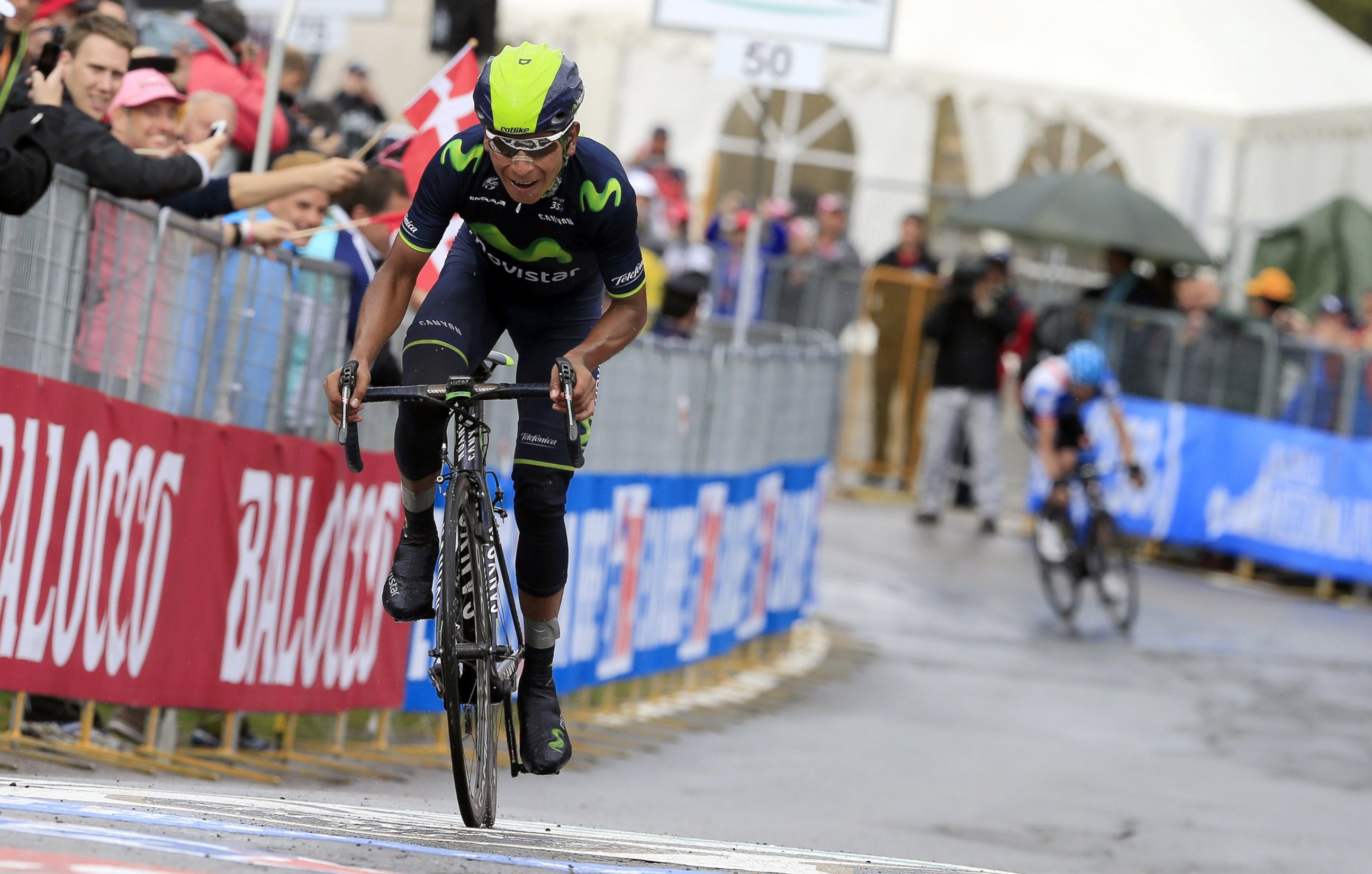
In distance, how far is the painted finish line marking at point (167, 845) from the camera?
4.91 m

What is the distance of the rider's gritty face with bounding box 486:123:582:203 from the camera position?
614 centimetres

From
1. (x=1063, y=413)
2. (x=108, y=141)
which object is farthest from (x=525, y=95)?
(x=1063, y=413)

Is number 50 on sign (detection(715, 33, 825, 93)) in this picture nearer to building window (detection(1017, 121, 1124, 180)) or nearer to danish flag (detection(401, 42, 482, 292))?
danish flag (detection(401, 42, 482, 292))

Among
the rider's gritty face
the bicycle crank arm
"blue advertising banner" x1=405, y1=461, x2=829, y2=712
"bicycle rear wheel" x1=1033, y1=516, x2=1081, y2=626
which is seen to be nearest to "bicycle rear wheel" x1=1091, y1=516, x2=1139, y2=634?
"bicycle rear wheel" x1=1033, y1=516, x2=1081, y2=626

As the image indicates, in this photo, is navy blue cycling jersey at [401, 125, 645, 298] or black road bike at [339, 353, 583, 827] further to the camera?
navy blue cycling jersey at [401, 125, 645, 298]

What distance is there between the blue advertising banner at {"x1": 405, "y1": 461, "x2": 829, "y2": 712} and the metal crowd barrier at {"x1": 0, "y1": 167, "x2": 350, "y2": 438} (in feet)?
5.32

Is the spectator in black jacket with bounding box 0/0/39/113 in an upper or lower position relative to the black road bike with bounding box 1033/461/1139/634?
upper

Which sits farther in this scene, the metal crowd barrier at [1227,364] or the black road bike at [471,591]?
the metal crowd barrier at [1227,364]

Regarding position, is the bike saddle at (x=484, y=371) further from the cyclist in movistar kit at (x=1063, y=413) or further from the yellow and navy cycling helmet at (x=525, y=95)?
the cyclist in movistar kit at (x=1063, y=413)

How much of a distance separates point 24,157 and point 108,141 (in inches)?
36.5

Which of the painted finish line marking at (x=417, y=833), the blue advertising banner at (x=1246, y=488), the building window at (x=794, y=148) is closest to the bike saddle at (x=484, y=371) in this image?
the painted finish line marking at (x=417, y=833)

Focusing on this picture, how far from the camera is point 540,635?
22.9 ft

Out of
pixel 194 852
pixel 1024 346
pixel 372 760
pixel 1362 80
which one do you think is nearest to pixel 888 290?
pixel 1024 346

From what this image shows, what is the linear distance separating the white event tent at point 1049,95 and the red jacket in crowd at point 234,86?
14782 millimetres
